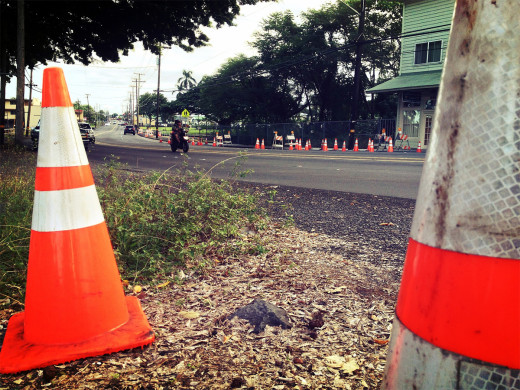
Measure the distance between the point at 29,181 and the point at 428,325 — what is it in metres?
6.21

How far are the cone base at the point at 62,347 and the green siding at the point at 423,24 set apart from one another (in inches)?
967

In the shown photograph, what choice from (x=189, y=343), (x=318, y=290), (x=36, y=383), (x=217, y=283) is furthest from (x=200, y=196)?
(x=36, y=383)

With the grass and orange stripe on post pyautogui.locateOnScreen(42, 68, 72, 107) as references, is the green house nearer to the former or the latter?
the grass

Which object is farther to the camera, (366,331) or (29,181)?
(29,181)

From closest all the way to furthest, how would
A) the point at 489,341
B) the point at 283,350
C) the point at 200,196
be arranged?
the point at 489,341
the point at 283,350
the point at 200,196

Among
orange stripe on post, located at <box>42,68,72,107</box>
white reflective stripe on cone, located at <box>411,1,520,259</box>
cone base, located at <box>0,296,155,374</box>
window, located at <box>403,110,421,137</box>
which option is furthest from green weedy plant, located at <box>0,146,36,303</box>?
window, located at <box>403,110,421,137</box>

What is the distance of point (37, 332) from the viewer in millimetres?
2004

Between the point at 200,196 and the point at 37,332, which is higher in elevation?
the point at 200,196

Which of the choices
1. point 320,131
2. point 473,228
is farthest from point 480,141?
point 320,131

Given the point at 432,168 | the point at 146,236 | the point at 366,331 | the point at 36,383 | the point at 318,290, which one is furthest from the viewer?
the point at 146,236

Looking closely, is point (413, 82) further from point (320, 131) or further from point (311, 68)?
point (311, 68)

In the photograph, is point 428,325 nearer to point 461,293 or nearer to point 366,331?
point 461,293

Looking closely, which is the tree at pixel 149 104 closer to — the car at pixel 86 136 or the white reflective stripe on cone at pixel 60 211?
the car at pixel 86 136

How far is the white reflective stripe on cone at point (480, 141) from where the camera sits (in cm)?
93
